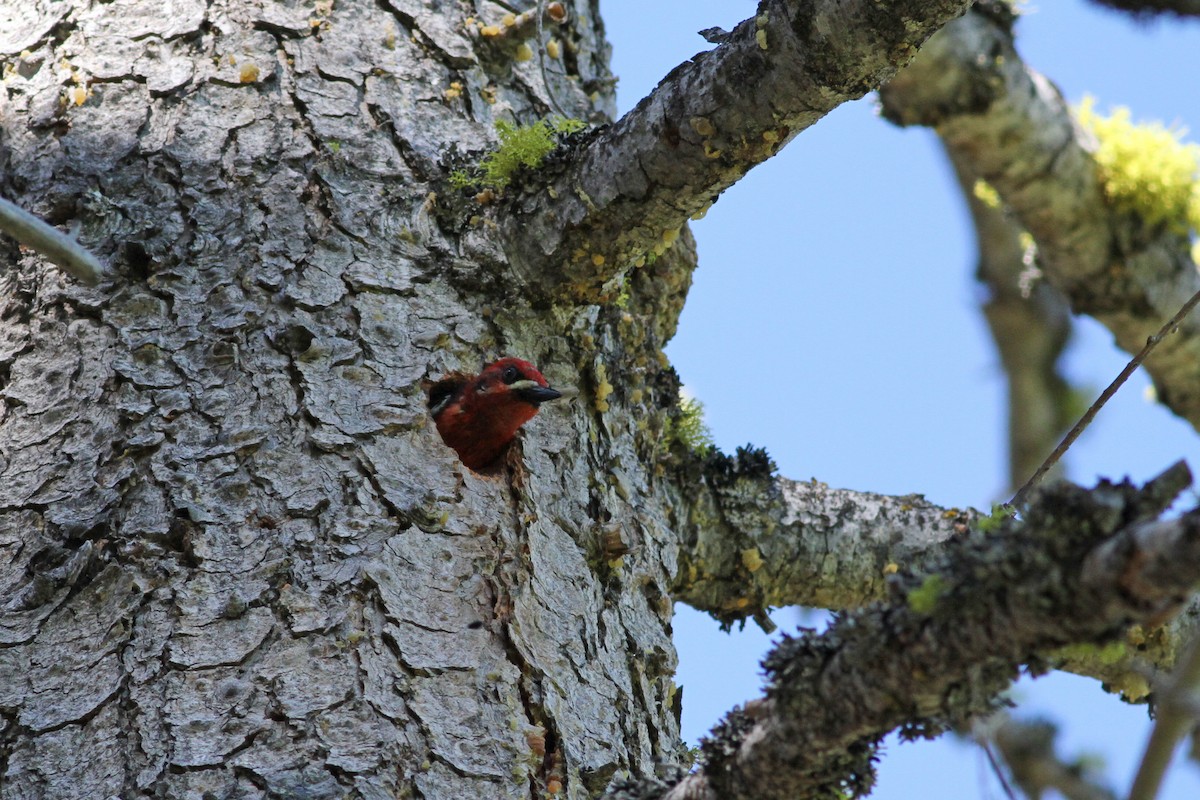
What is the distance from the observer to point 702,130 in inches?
109

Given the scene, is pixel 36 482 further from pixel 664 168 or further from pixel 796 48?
pixel 796 48

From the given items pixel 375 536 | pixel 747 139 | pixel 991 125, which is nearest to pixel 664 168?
pixel 747 139

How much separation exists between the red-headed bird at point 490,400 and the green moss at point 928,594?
163cm

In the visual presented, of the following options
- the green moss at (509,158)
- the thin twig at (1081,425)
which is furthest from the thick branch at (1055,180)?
the thin twig at (1081,425)

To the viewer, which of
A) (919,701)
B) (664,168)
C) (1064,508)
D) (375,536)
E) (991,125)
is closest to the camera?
(1064,508)

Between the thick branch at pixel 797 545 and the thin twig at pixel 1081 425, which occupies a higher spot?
the thick branch at pixel 797 545

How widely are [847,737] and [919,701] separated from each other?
0.43 ft

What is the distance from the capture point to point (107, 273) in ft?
9.60

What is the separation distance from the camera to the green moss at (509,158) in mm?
3205

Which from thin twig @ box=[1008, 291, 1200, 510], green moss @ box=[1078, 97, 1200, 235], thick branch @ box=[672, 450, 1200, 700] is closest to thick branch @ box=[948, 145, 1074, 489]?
green moss @ box=[1078, 97, 1200, 235]

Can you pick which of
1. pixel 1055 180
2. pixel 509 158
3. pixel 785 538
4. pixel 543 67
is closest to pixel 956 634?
pixel 509 158

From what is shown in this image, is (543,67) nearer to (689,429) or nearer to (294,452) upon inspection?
(689,429)

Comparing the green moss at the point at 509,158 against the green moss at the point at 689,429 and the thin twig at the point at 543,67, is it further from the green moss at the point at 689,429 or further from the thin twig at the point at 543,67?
the green moss at the point at 689,429

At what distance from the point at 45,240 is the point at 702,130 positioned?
1436mm
